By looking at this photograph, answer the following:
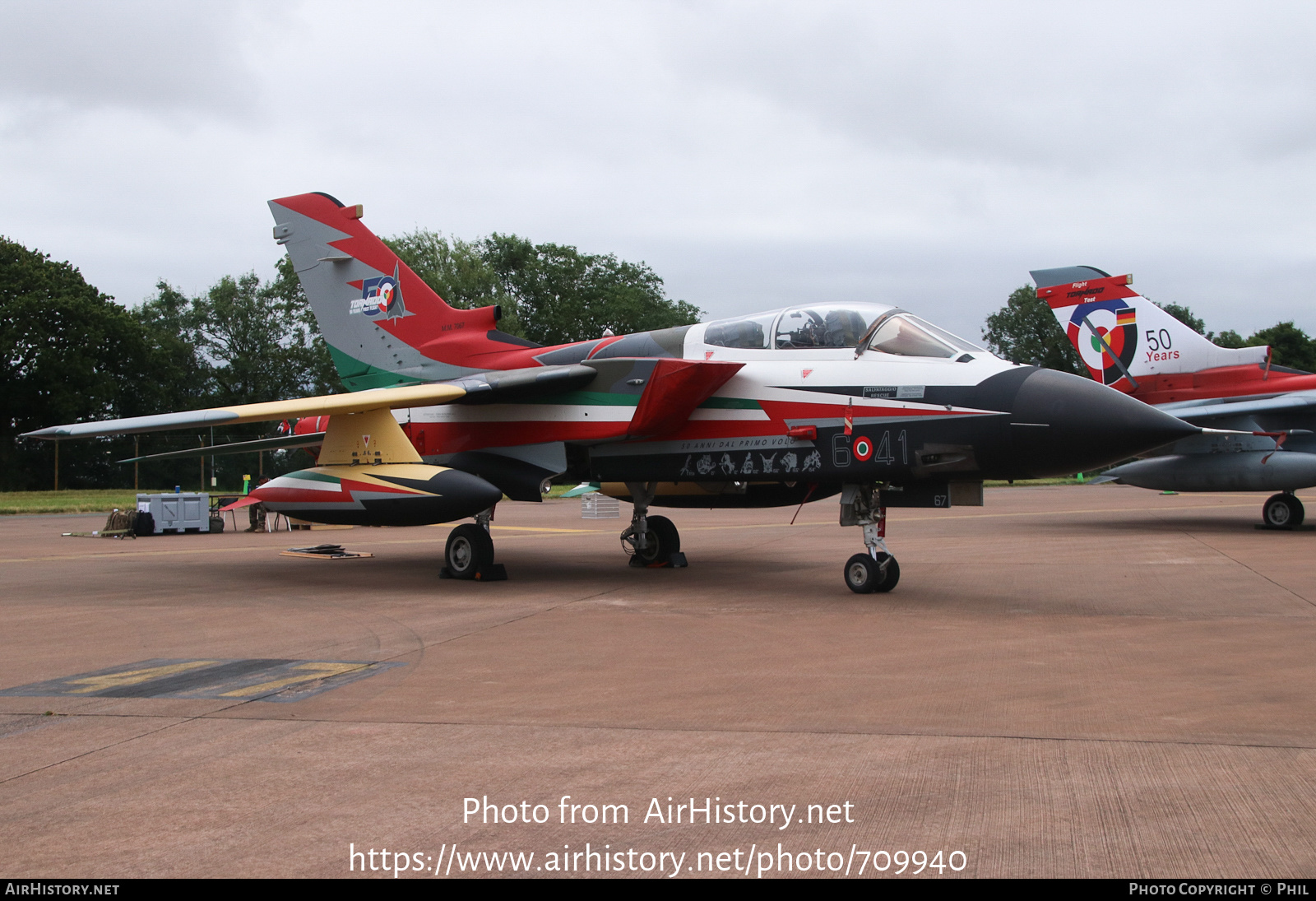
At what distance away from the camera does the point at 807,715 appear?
5.09 metres

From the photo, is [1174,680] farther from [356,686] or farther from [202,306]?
[202,306]

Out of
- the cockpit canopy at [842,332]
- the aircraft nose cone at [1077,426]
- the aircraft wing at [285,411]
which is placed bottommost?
the aircraft nose cone at [1077,426]

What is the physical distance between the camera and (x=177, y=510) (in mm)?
21000

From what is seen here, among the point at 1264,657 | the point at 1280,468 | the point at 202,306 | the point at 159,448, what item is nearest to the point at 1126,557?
the point at 1280,468

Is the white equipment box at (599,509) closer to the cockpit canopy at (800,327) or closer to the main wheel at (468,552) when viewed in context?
the main wheel at (468,552)

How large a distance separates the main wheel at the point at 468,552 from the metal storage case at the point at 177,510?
11508 millimetres

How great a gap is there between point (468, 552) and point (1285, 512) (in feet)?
49.5

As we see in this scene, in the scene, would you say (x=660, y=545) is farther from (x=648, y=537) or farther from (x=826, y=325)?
(x=826, y=325)

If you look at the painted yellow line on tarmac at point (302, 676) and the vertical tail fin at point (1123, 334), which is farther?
the vertical tail fin at point (1123, 334)

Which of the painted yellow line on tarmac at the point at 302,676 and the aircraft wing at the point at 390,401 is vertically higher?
the aircraft wing at the point at 390,401

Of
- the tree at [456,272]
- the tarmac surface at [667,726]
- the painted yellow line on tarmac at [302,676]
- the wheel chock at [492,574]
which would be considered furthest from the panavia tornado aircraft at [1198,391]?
the tree at [456,272]

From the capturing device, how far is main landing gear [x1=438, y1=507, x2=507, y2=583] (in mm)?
11773

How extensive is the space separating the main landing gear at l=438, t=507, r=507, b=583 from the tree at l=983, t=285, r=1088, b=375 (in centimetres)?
7599

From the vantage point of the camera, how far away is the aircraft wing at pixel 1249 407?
18.0 m
